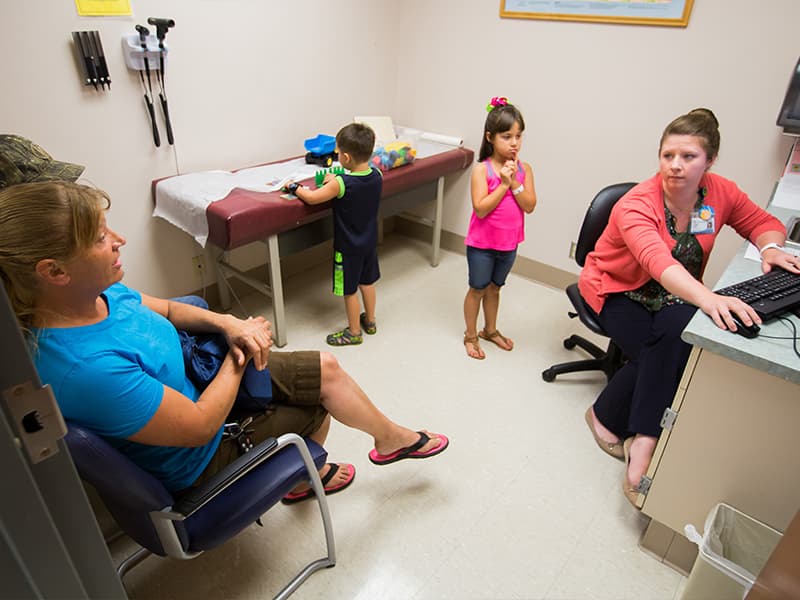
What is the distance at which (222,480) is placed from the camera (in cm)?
110

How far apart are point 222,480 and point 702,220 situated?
1.65m

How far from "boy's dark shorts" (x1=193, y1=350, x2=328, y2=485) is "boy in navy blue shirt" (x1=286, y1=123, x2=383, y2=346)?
98 cm

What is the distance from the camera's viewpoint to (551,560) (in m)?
1.57

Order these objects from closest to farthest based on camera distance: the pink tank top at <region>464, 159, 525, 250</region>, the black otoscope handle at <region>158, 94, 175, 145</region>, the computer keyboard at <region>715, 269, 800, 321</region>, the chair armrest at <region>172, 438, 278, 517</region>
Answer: the chair armrest at <region>172, 438, 278, 517</region> < the computer keyboard at <region>715, 269, 800, 321</region> < the pink tank top at <region>464, 159, 525, 250</region> < the black otoscope handle at <region>158, 94, 175, 145</region>

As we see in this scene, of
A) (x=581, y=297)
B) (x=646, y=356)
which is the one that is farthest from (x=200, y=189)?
(x=646, y=356)

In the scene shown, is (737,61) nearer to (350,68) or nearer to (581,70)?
(581,70)

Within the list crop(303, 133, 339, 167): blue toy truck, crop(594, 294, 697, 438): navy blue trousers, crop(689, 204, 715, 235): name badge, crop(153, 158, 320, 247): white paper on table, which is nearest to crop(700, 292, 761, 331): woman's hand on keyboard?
crop(594, 294, 697, 438): navy blue trousers

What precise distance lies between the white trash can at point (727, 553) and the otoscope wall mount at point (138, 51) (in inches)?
101

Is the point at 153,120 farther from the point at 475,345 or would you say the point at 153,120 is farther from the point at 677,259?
the point at 677,259

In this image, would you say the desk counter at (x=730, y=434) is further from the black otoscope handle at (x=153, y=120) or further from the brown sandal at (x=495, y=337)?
the black otoscope handle at (x=153, y=120)

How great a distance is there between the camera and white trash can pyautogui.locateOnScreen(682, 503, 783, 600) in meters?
1.24

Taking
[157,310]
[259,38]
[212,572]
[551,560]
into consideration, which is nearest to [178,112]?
[259,38]

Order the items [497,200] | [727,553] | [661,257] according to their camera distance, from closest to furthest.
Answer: [727,553] → [661,257] → [497,200]

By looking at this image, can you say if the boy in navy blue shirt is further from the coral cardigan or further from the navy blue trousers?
the navy blue trousers
